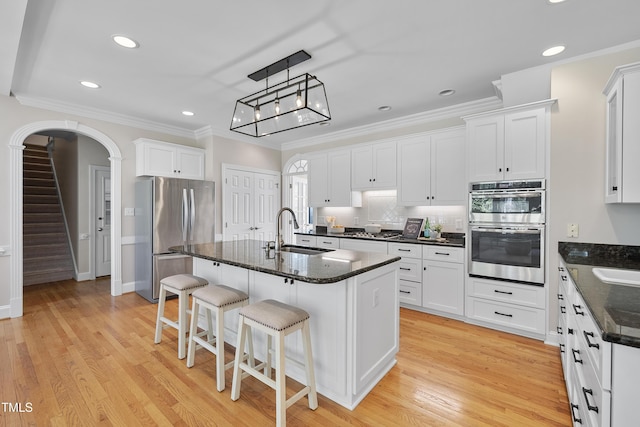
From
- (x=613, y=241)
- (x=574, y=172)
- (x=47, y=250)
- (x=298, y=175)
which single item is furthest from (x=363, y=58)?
(x=47, y=250)

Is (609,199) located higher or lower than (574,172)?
lower

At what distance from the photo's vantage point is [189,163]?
16.2 feet

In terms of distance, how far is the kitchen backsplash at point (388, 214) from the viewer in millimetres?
4117

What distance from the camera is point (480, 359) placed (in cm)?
258

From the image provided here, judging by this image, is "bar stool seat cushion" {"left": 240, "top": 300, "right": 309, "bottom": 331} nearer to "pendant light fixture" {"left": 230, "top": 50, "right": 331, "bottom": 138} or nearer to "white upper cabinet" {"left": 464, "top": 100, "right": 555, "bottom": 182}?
"pendant light fixture" {"left": 230, "top": 50, "right": 331, "bottom": 138}

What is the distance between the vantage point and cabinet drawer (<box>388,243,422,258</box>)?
3.75 m

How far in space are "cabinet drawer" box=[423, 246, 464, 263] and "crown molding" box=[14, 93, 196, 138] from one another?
14.5ft

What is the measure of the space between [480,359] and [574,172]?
188 cm

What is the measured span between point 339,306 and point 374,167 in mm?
2963

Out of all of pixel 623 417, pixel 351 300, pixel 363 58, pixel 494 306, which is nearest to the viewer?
pixel 623 417

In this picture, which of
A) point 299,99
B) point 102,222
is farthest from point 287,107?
point 102,222

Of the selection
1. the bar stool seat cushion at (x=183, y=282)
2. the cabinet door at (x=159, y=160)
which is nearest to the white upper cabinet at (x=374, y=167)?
the bar stool seat cushion at (x=183, y=282)

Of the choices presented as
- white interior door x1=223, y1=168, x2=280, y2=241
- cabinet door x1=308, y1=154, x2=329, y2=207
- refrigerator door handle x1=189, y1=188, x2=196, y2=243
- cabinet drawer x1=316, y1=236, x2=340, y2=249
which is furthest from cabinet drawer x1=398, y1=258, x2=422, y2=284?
refrigerator door handle x1=189, y1=188, x2=196, y2=243

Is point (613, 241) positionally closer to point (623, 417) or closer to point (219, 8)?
point (623, 417)
